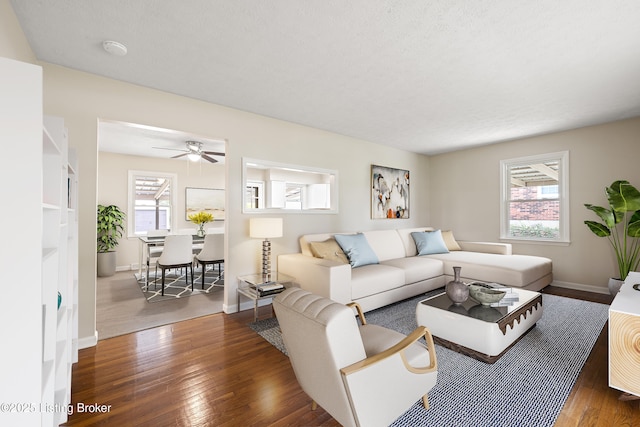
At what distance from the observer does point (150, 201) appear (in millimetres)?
6305

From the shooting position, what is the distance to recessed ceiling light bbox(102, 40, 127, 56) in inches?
82.7

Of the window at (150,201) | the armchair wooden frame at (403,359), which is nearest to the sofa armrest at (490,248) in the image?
the armchair wooden frame at (403,359)

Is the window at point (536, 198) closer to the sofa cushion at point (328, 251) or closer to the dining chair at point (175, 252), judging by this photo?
the sofa cushion at point (328, 251)

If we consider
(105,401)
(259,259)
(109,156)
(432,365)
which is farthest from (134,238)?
(432,365)

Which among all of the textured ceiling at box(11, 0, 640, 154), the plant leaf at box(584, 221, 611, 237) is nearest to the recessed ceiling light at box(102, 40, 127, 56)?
the textured ceiling at box(11, 0, 640, 154)

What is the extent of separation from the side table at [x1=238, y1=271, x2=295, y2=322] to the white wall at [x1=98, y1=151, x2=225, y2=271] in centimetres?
386

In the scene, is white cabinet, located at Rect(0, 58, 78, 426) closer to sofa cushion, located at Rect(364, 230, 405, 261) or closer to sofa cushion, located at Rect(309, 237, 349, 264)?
sofa cushion, located at Rect(309, 237, 349, 264)

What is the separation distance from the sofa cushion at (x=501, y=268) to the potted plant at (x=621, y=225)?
29.1 inches

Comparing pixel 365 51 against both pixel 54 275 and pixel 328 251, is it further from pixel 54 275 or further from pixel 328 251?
pixel 54 275

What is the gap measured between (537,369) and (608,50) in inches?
100

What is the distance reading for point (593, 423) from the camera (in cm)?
157

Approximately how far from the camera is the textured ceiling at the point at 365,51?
1.79 m

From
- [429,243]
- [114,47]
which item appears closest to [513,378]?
[429,243]

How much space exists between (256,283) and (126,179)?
4.61 metres
